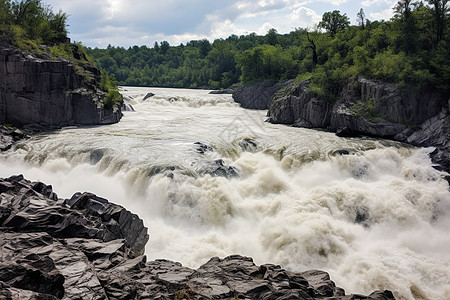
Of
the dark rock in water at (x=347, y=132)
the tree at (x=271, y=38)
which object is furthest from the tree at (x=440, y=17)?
the tree at (x=271, y=38)

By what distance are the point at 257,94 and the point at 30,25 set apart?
1164 inches

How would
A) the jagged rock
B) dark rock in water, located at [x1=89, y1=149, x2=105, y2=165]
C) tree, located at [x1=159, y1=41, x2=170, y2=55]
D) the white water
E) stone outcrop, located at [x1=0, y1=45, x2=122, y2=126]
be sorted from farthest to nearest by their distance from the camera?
tree, located at [x1=159, y1=41, x2=170, y2=55]
stone outcrop, located at [x1=0, y1=45, x2=122, y2=126]
dark rock in water, located at [x1=89, y1=149, x2=105, y2=165]
the jagged rock
the white water

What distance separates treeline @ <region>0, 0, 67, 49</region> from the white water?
12105 millimetres

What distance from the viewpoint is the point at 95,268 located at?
10.0 metres

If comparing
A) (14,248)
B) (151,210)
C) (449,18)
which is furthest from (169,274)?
(449,18)

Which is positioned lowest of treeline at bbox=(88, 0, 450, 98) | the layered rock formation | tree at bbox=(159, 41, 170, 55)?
the layered rock formation

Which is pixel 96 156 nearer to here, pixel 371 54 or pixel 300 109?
pixel 300 109

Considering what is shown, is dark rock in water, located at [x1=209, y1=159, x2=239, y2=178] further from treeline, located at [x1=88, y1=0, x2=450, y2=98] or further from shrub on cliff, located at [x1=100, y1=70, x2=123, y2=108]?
shrub on cliff, located at [x1=100, y1=70, x2=123, y2=108]

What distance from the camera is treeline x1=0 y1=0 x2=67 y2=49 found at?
113 ft

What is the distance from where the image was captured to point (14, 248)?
9.56 meters

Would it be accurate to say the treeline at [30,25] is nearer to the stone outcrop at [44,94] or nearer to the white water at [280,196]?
the stone outcrop at [44,94]

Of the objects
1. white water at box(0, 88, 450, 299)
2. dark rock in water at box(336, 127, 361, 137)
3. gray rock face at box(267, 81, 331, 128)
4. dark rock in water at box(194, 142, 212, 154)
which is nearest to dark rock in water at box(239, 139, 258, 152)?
white water at box(0, 88, 450, 299)

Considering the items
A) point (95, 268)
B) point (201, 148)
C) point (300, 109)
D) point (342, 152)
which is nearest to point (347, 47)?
point (300, 109)

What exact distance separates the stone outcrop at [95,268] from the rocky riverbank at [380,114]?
16.8 meters
